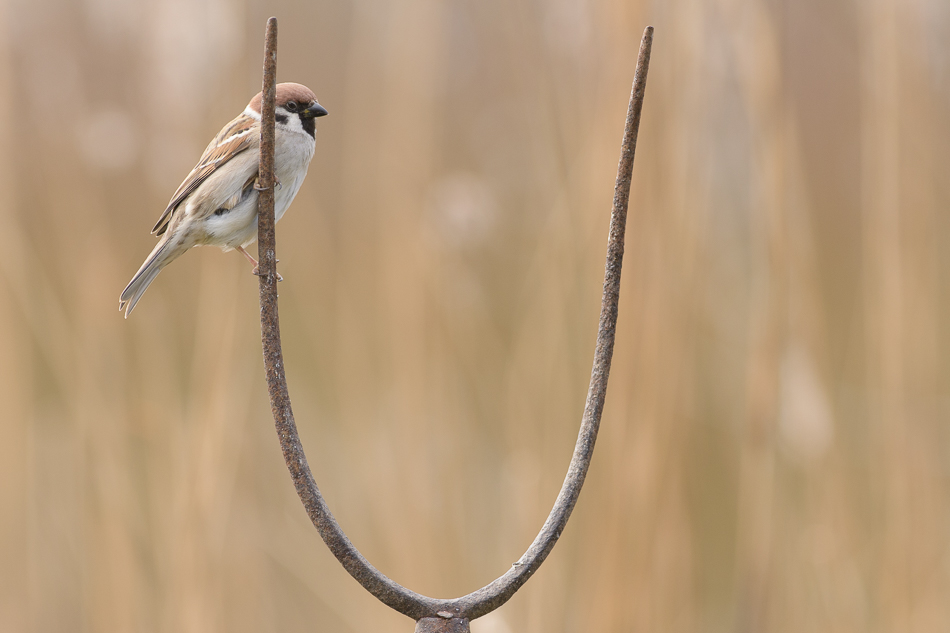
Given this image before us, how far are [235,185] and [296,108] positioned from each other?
0.08m

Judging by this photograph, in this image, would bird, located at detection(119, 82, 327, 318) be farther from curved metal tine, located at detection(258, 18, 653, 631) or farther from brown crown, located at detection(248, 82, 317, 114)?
curved metal tine, located at detection(258, 18, 653, 631)

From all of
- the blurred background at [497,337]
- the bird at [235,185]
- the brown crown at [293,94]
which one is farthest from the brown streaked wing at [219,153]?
the blurred background at [497,337]

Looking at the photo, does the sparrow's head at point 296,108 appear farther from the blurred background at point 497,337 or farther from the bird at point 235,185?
the blurred background at point 497,337

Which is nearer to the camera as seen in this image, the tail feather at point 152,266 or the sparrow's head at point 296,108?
the sparrow's head at point 296,108

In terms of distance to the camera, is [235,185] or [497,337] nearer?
[235,185]

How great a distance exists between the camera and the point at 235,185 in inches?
24.4

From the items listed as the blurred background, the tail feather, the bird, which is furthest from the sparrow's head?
the blurred background

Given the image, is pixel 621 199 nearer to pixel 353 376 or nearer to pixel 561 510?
pixel 561 510

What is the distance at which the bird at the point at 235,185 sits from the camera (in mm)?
581

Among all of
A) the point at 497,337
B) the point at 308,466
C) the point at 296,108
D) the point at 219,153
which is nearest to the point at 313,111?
the point at 296,108

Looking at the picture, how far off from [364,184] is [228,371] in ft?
1.32

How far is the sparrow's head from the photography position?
56 cm

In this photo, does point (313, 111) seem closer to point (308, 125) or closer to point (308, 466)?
point (308, 125)

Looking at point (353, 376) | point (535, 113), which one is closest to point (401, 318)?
point (353, 376)
